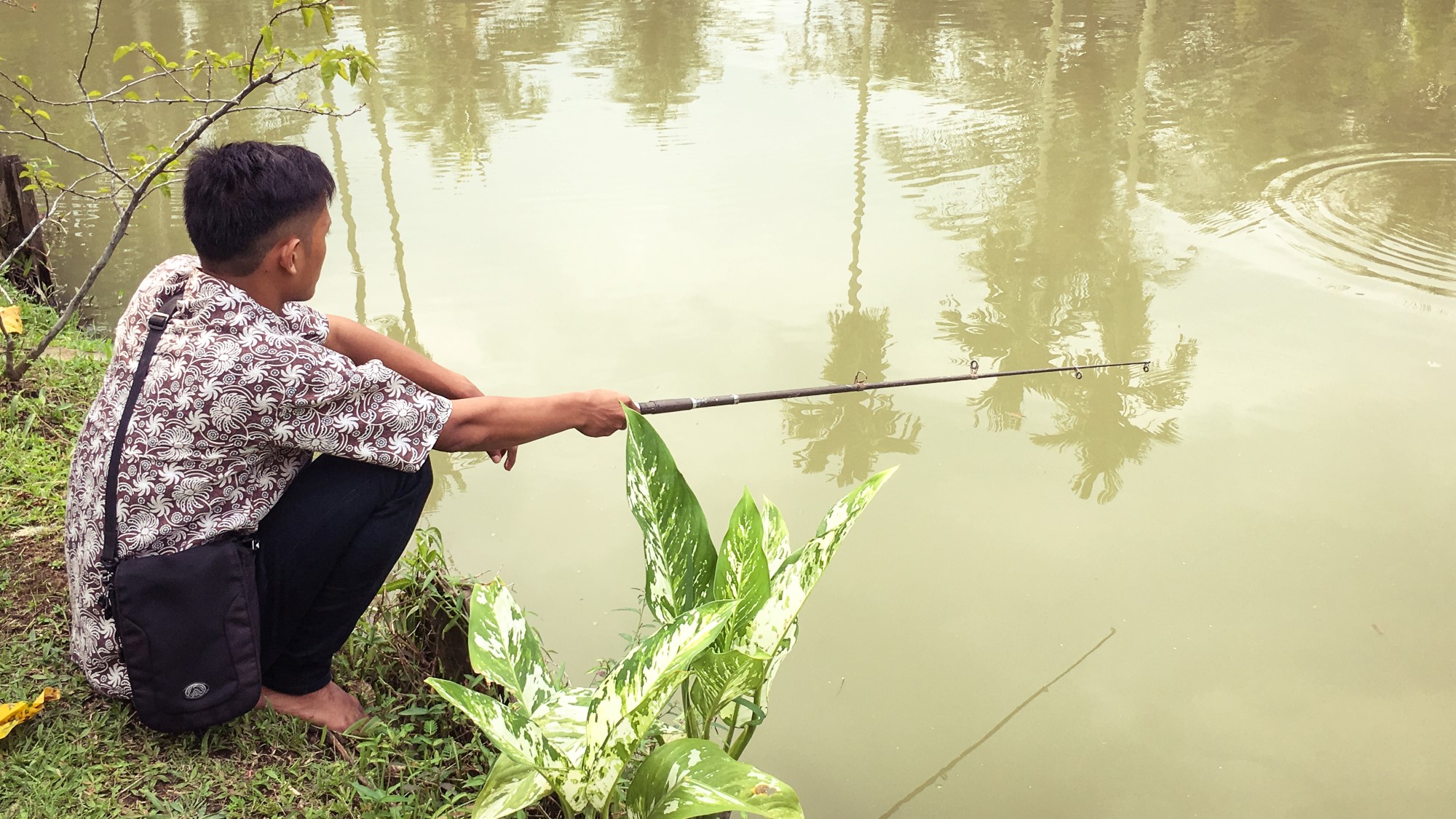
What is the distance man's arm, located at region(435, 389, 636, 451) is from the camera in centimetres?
189

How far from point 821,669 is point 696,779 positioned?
86cm

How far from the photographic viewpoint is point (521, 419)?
6.40 ft

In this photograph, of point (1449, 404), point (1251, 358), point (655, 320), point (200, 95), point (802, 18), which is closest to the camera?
point (1449, 404)

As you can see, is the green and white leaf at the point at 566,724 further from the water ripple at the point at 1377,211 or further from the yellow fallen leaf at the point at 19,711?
the water ripple at the point at 1377,211

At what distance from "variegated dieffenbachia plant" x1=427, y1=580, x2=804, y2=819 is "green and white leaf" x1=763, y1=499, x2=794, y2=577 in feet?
0.65

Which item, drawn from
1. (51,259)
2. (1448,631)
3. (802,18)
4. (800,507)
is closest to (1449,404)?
(1448,631)

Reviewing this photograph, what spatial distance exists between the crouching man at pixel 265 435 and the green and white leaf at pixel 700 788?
2.04 ft

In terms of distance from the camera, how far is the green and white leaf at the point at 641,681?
59.7 inches

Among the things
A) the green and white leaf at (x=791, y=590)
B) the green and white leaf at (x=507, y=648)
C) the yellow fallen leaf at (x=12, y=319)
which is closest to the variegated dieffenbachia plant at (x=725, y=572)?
the green and white leaf at (x=791, y=590)

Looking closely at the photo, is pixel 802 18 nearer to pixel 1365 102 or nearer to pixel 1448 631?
pixel 1365 102

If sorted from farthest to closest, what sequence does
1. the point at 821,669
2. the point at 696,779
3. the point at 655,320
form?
the point at 655,320 < the point at 821,669 < the point at 696,779

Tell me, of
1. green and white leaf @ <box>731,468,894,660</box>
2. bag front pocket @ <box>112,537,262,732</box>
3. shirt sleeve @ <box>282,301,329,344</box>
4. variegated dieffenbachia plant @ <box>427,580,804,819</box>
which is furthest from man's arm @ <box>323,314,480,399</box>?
green and white leaf @ <box>731,468,894,660</box>

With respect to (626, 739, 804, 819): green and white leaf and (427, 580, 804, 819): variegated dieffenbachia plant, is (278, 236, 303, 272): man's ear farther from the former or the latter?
(626, 739, 804, 819): green and white leaf

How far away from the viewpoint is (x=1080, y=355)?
3771 millimetres
